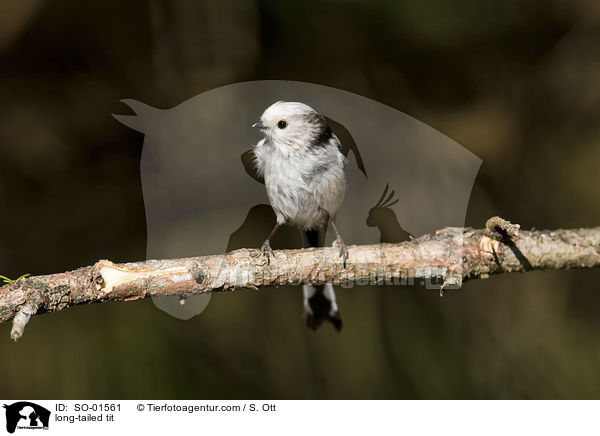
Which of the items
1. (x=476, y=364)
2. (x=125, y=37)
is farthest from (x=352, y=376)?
(x=125, y=37)

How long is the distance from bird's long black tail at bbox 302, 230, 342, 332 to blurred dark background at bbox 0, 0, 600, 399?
4.9 inches

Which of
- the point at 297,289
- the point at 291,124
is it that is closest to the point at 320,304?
the point at 297,289

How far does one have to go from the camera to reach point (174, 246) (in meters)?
2.38

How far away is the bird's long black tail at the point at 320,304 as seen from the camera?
97.7 inches

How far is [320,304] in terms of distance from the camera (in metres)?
2.49

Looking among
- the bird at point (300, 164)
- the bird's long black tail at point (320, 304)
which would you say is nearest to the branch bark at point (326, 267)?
the bird at point (300, 164)

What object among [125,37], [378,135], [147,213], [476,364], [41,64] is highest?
[125,37]

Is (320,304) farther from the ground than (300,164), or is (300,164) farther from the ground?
(300,164)

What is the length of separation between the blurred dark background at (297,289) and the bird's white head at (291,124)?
0.66 m

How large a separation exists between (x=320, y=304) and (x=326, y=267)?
0.67 metres

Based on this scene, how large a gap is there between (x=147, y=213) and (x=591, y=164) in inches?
96.0

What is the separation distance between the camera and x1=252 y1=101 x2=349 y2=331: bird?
1998 mm

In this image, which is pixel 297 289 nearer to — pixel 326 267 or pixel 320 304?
pixel 320 304

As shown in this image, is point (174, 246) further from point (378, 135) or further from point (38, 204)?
point (378, 135)
